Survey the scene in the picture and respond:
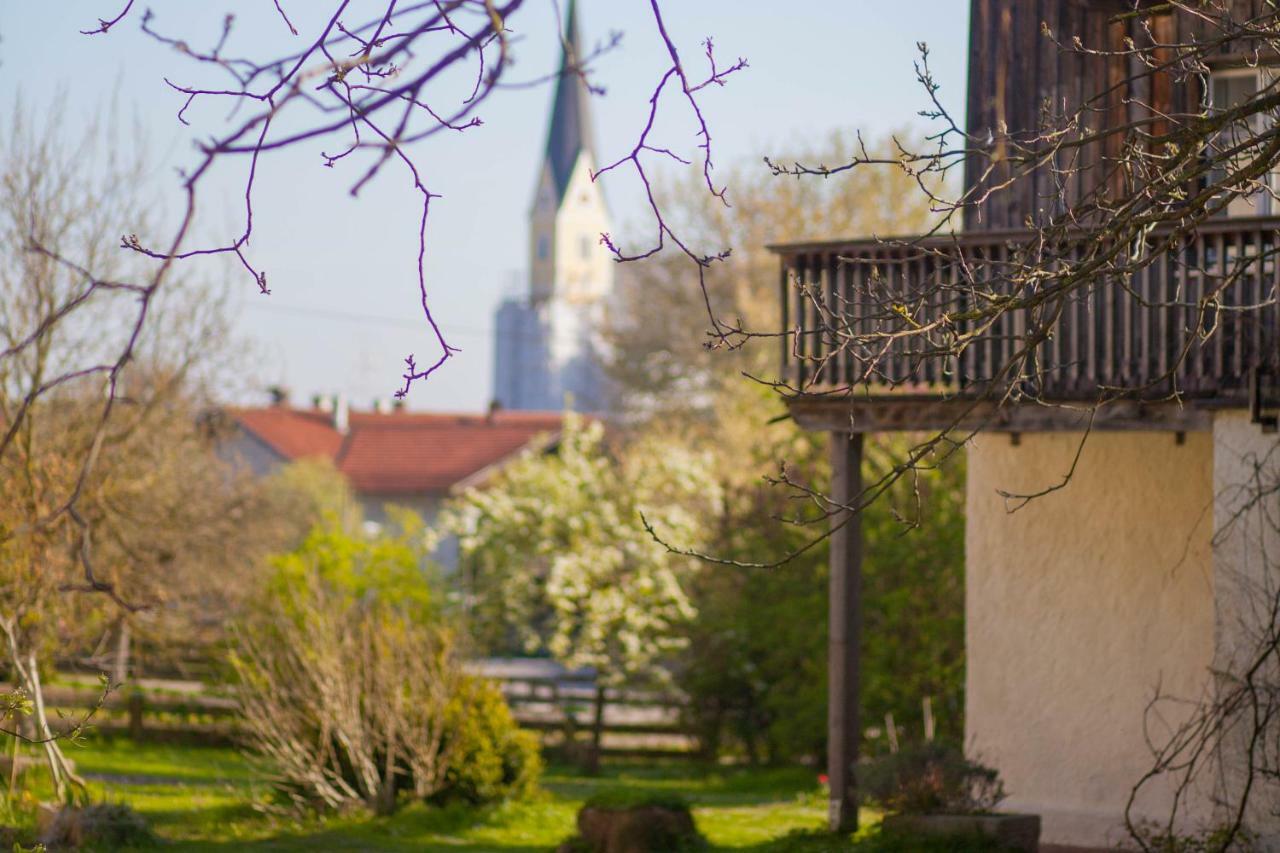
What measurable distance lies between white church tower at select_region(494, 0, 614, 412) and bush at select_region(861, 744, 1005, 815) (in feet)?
264

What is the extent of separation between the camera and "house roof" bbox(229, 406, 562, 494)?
49281mm

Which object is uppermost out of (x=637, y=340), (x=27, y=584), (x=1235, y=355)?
(x=637, y=340)

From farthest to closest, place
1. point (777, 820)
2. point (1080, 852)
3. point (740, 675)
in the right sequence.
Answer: point (740, 675), point (777, 820), point (1080, 852)

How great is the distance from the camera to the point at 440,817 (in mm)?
14336

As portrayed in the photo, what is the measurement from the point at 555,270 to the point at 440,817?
330 ft

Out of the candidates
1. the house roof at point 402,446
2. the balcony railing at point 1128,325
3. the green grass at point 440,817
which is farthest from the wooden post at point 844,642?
the house roof at point 402,446

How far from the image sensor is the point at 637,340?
43844 mm

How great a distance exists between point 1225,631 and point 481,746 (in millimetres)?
6794

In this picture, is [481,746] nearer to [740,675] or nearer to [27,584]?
[27,584]

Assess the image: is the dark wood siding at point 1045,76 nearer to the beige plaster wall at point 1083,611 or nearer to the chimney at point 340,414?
the beige plaster wall at point 1083,611

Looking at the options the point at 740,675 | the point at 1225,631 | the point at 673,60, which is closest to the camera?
the point at 673,60

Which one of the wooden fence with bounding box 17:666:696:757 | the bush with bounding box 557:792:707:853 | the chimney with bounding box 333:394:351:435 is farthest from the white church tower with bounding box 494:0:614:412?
the bush with bounding box 557:792:707:853

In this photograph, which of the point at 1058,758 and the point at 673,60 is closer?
the point at 673,60

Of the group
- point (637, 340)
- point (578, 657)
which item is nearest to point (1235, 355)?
point (578, 657)
